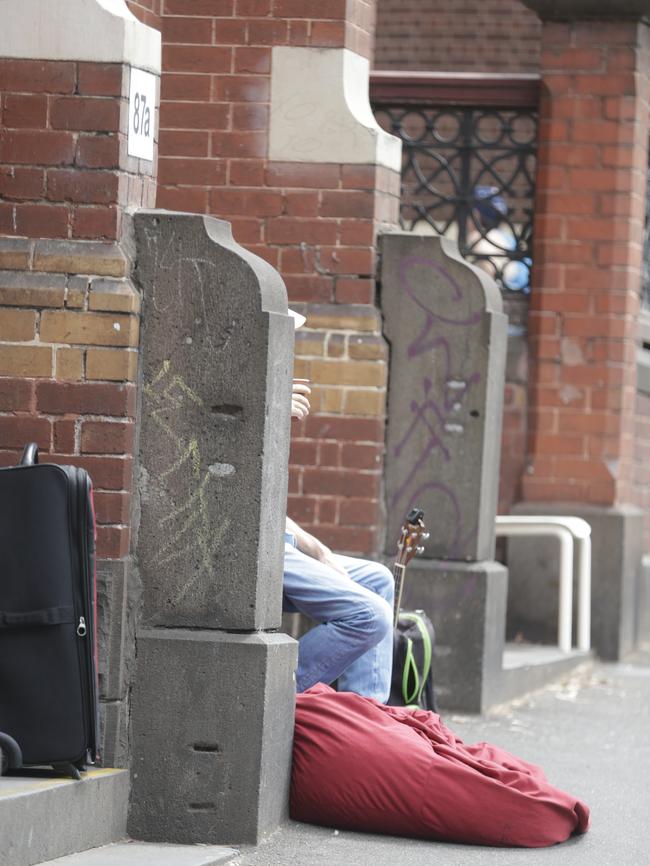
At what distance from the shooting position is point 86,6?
5.41 metres

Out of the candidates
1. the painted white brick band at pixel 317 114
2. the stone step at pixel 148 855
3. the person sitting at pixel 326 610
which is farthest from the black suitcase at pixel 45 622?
the painted white brick band at pixel 317 114

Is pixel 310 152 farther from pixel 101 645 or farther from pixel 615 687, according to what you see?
pixel 615 687

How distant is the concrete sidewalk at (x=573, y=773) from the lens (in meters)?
5.43

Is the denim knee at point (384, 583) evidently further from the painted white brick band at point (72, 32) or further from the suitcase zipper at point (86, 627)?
the painted white brick band at point (72, 32)

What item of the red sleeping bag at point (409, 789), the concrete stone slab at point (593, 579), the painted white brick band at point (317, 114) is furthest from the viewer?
the concrete stone slab at point (593, 579)

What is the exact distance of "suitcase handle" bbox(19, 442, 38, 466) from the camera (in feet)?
17.0

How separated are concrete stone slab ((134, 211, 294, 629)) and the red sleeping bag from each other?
0.49m

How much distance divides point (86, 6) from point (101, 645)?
6.13 ft

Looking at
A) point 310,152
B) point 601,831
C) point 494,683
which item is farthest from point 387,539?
point 601,831

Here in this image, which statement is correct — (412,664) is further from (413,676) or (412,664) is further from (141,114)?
(141,114)

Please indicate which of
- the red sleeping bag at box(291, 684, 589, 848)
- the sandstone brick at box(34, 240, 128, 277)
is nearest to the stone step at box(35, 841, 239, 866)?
the red sleeping bag at box(291, 684, 589, 848)

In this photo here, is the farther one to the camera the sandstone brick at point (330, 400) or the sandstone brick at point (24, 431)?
the sandstone brick at point (330, 400)

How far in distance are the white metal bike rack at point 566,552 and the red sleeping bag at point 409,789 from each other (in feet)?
13.7

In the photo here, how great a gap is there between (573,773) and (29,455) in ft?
9.38
